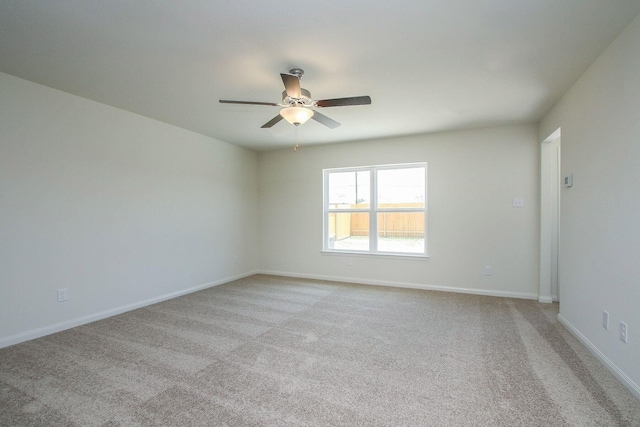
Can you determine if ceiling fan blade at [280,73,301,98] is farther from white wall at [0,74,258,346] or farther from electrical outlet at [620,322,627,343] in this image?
electrical outlet at [620,322,627,343]

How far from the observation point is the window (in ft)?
16.2

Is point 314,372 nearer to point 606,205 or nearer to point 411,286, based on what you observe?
point 606,205

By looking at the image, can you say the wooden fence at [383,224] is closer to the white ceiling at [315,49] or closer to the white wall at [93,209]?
the white ceiling at [315,49]

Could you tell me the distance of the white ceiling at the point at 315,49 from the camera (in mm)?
1877

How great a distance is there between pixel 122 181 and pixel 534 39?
4236 mm

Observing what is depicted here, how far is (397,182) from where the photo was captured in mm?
5090

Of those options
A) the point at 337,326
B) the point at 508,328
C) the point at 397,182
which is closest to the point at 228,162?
the point at 397,182

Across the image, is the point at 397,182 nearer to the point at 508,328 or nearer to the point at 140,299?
the point at 508,328

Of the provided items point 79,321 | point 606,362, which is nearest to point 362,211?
point 606,362

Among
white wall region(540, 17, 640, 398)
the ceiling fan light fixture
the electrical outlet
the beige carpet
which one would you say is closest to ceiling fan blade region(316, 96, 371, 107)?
the ceiling fan light fixture

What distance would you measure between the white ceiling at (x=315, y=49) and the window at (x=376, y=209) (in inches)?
64.1

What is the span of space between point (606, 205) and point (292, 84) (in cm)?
252

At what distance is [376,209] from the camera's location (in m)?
5.23

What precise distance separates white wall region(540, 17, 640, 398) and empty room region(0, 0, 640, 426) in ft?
0.07
